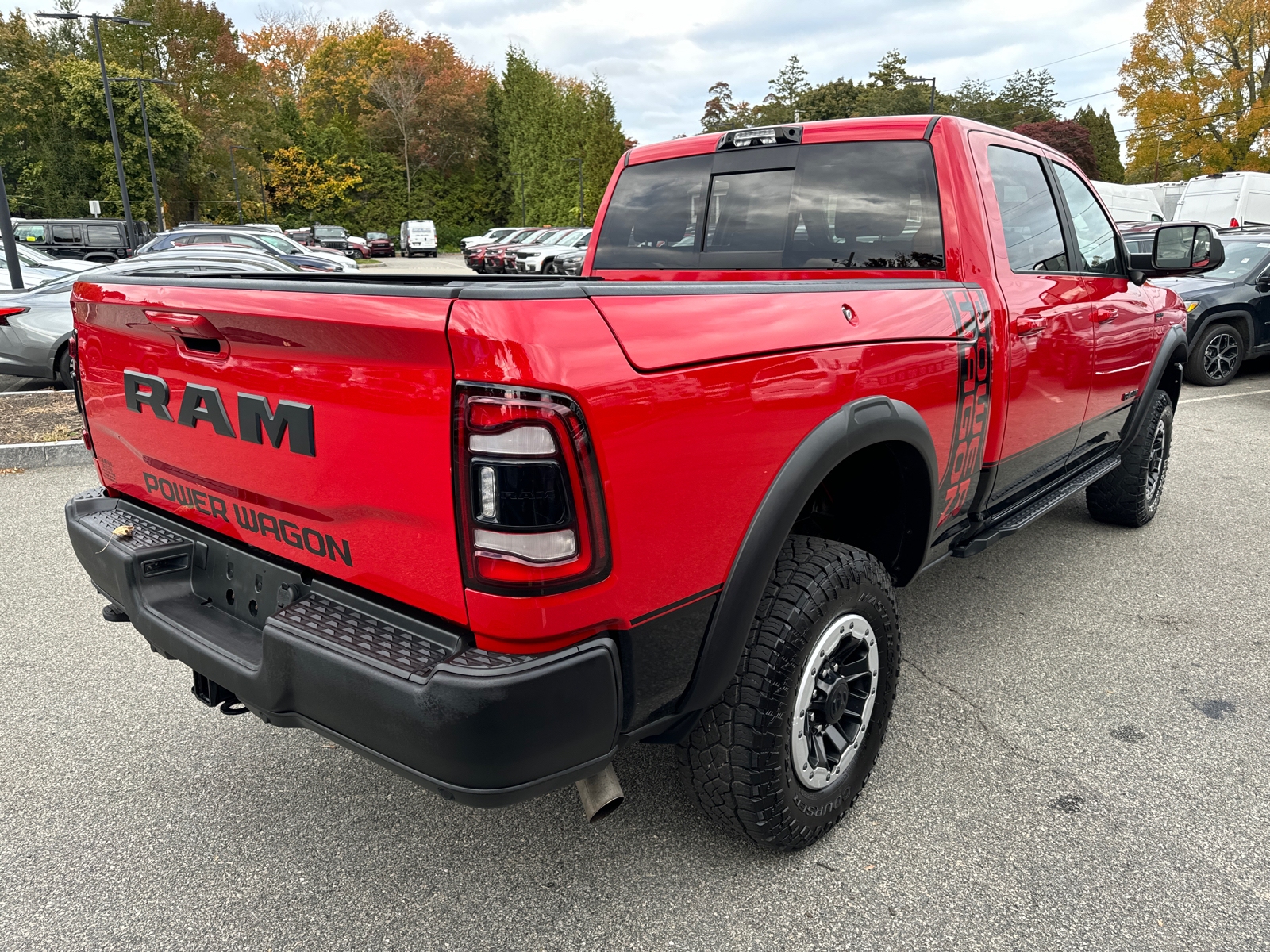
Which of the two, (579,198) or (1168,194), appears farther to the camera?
(579,198)

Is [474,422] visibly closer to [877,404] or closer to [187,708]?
[877,404]

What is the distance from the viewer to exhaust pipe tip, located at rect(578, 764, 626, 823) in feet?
6.39

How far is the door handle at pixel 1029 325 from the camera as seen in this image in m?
3.03

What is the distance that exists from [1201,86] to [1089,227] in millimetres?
42378

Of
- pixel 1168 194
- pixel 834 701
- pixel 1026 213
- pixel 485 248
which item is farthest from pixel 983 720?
pixel 485 248

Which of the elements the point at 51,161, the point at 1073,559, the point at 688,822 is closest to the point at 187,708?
the point at 688,822

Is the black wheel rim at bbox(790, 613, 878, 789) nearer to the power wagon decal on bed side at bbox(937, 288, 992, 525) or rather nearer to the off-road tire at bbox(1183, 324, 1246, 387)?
the power wagon decal on bed side at bbox(937, 288, 992, 525)

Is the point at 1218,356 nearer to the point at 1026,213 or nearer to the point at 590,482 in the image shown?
the point at 1026,213

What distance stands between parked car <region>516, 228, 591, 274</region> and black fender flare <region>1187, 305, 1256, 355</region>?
19.3 meters

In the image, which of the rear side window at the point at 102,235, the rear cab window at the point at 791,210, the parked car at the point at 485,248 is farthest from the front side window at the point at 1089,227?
the rear side window at the point at 102,235

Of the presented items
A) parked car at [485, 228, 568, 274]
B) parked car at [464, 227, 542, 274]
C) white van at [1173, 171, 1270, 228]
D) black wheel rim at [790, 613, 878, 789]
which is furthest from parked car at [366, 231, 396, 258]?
black wheel rim at [790, 613, 878, 789]

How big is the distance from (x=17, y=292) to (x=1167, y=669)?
1040 centimetres

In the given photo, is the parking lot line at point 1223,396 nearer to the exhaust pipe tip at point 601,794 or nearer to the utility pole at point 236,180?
the exhaust pipe tip at point 601,794

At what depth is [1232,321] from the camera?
32.0 ft
